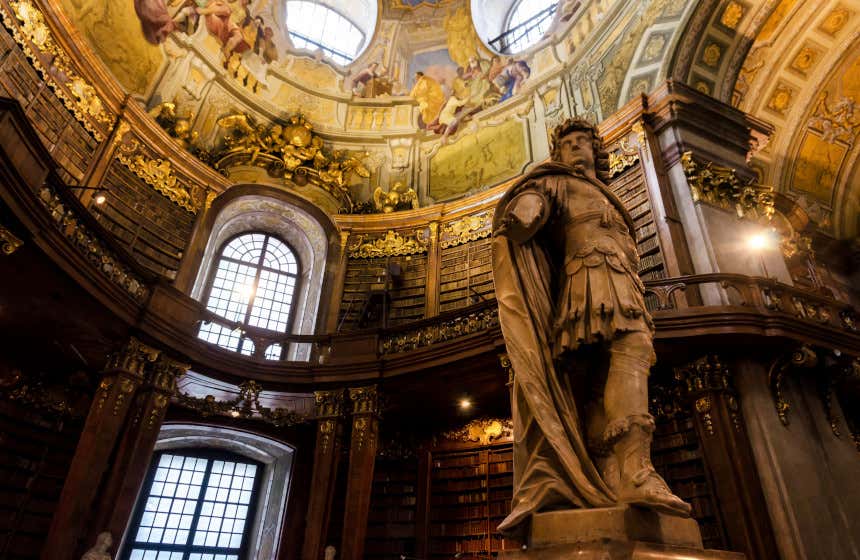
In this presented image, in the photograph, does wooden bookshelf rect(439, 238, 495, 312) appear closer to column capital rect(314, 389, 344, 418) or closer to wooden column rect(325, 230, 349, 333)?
wooden column rect(325, 230, 349, 333)

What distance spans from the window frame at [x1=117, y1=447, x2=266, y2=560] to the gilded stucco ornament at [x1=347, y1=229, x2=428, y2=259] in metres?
4.31

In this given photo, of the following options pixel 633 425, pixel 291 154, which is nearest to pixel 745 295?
pixel 633 425

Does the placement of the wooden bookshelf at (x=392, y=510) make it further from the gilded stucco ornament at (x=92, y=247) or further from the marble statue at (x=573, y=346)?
the marble statue at (x=573, y=346)

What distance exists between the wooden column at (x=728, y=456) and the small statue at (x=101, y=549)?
20.7ft

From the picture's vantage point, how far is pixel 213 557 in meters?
8.48

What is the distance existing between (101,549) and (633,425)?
20.2 feet

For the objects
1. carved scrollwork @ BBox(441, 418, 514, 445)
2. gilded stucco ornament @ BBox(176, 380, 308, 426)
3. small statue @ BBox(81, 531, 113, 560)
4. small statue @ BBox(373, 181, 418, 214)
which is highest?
small statue @ BBox(373, 181, 418, 214)

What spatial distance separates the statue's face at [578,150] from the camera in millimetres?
2840

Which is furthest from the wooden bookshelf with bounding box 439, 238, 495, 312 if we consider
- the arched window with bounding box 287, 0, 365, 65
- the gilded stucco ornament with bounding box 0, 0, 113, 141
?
the arched window with bounding box 287, 0, 365, 65

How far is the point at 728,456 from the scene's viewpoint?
18.7 ft

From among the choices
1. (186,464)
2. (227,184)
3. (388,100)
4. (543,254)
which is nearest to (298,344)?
(186,464)

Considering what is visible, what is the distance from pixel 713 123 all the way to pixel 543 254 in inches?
295

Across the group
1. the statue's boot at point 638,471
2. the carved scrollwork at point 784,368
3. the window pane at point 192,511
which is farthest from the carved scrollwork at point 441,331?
the statue's boot at point 638,471

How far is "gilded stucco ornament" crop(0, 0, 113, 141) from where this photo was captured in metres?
7.34
